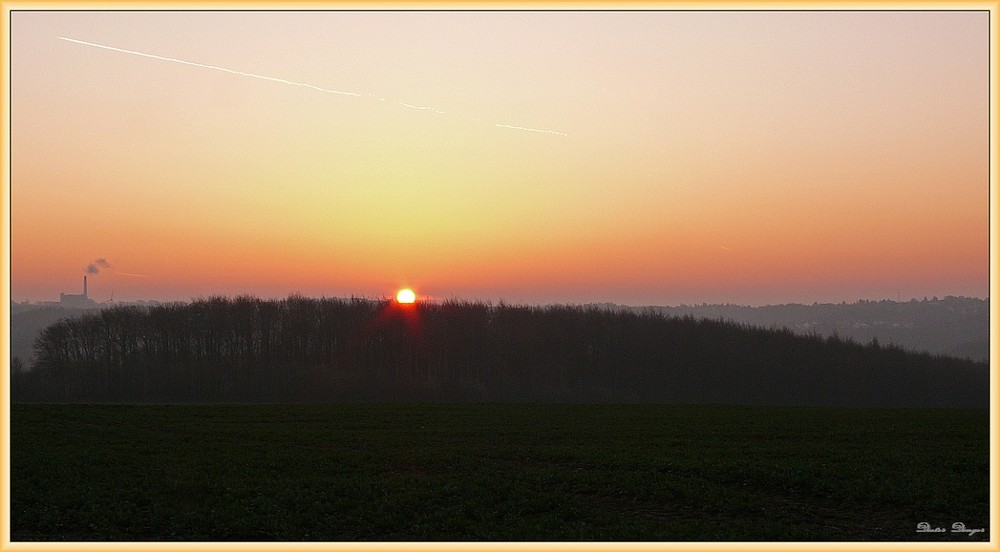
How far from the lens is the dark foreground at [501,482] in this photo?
19297 mm

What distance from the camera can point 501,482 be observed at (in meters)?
23.3

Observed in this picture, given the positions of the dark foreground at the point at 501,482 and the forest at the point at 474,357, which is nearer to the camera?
the dark foreground at the point at 501,482

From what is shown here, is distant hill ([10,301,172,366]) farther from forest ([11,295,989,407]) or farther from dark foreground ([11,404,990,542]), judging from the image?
dark foreground ([11,404,990,542])

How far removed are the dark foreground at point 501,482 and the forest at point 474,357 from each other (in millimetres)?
72792

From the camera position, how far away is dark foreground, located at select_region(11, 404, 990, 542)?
19297 mm

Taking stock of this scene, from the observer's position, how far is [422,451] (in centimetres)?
3025

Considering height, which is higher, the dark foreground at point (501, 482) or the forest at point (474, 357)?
the dark foreground at point (501, 482)

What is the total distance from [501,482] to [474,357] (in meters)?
105

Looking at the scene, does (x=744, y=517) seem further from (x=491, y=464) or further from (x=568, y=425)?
(x=568, y=425)

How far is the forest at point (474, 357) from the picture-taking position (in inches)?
4289

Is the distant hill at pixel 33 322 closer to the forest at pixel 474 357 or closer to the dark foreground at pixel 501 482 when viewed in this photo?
the forest at pixel 474 357

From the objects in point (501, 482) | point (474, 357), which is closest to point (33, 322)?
point (474, 357)

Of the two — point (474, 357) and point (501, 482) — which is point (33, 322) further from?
point (501, 482)

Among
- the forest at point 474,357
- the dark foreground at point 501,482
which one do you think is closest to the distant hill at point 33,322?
the forest at point 474,357
